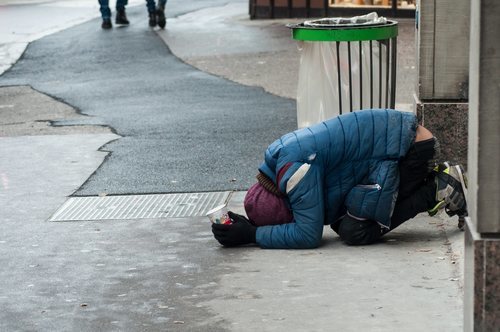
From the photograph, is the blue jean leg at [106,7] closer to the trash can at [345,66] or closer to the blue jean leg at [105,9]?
the blue jean leg at [105,9]

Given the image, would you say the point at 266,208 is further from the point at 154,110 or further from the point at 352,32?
the point at 154,110

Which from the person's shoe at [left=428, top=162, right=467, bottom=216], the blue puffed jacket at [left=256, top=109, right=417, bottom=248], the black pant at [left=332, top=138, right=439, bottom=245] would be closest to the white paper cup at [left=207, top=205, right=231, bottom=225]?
the blue puffed jacket at [left=256, top=109, right=417, bottom=248]

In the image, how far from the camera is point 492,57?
13.1 feet

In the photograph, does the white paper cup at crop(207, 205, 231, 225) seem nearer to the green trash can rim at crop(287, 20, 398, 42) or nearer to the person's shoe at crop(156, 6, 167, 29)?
the green trash can rim at crop(287, 20, 398, 42)

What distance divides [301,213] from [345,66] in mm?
1468

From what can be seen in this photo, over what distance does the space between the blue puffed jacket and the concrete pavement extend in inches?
7.8

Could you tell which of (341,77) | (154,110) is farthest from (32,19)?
(341,77)

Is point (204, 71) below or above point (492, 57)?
below

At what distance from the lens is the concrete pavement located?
17.1 feet

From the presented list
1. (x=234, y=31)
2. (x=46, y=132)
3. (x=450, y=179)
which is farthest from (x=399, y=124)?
(x=234, y=31)

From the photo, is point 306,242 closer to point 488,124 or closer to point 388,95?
point 388,95

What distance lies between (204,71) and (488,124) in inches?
412

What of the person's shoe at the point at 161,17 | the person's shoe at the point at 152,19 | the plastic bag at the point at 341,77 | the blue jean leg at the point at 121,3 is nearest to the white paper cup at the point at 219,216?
the plastic bag at the point at 341,77

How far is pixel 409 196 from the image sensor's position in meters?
6.40
